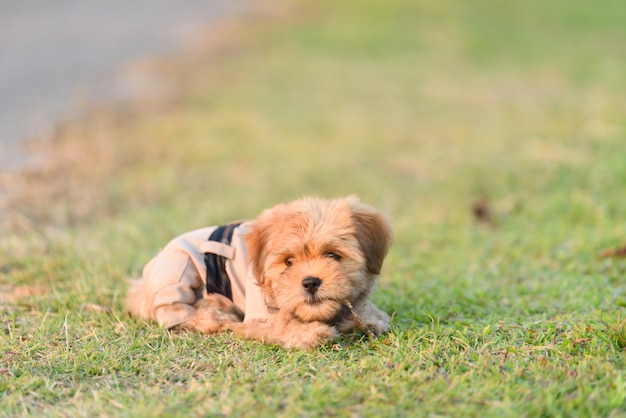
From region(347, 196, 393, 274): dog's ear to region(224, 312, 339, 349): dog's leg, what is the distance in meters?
0.53

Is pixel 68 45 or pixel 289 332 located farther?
pixel 68 45

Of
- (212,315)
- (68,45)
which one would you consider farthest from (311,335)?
(68,45)

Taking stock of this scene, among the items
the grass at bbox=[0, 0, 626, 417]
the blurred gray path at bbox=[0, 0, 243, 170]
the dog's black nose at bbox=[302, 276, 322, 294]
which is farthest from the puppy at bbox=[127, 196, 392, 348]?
the blurred gray path at bbox=[0, 0, 243, 170]

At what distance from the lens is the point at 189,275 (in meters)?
5.45

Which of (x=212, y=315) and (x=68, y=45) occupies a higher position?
(x=68, y=45)

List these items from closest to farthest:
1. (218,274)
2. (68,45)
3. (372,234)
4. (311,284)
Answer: (311,284)
(372,234)
(218,274)
(68,45)

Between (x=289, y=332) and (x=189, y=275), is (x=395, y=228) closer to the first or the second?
(x=189, y=275)

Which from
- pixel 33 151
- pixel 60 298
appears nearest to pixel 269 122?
pixel 33 151

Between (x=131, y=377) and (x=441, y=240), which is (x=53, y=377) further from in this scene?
(x=441, y=240)

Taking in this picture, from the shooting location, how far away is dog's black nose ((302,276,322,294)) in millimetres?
4648

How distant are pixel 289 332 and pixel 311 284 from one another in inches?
17.1

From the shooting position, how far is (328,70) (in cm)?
2039

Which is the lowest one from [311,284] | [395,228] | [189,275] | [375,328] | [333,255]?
[395,228]

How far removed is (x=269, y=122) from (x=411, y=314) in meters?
9.28
